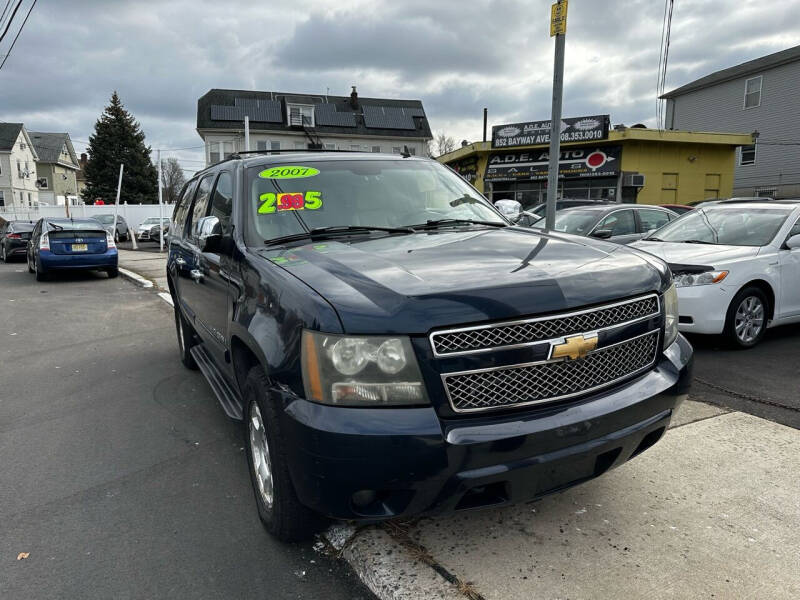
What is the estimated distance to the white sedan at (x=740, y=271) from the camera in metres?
5.66

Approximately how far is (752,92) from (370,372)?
1331 inches

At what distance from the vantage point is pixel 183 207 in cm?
552

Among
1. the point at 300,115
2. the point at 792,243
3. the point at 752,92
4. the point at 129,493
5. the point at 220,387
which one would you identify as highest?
the point at 300,115

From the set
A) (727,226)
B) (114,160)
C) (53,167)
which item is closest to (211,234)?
(727,226)

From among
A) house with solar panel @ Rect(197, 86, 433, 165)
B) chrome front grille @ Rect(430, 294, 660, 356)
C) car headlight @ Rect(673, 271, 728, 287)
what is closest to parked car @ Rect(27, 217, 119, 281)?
car headlight @ Rect(673, 271, 728, 287)

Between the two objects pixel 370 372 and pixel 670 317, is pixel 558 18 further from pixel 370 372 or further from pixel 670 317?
pixel 370 372

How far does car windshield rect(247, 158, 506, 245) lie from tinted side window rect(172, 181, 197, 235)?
1.89 metres

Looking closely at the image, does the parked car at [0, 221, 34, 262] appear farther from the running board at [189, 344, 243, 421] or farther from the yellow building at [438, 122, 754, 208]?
the running board at [189, 344, 243, 421]

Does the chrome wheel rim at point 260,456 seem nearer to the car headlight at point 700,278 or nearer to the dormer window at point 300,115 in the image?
the car headlight at point 700,278

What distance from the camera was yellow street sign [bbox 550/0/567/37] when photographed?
571 cm

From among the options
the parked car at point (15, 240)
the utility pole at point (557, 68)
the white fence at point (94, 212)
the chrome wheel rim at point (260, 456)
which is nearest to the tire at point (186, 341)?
the chrome wheel rim at point (260, 456)

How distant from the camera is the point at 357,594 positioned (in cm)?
238

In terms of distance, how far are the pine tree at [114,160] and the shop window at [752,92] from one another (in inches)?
1813

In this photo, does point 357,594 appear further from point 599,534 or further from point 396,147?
point 396,147
